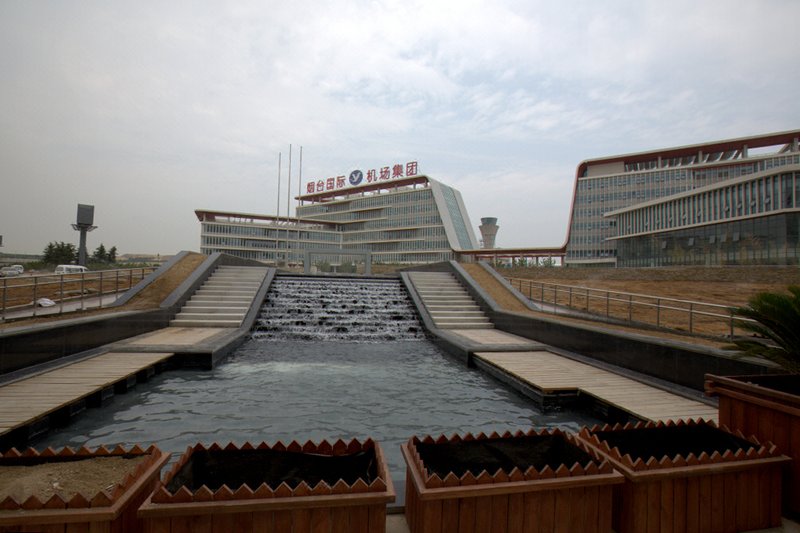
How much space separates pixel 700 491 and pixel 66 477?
186 inches

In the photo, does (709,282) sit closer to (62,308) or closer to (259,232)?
(62,308)

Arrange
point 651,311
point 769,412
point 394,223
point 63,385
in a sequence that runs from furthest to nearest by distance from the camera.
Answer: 1. point 394,223
2. point 651,311
3. point 63,385
4. point 769,412

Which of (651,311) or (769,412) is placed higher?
(651,311)

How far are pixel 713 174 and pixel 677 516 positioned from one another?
89.6m

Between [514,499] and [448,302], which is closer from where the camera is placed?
[514,499]

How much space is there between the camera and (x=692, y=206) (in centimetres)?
5222

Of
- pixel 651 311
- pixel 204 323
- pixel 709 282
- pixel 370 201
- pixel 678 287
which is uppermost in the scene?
pixel 370 201

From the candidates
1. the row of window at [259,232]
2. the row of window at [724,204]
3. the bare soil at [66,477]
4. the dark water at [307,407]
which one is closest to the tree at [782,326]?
the dark water at [307,407]

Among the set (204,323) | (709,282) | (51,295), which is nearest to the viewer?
(51,295)

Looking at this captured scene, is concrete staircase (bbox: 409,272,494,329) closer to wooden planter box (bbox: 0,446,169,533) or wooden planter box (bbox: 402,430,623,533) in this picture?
wooden planter box (bbox: 402,430,623,533)

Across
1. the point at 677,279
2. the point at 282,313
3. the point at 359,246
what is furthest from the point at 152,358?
the point at 359,246

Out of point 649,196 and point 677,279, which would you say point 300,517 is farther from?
point 649,196

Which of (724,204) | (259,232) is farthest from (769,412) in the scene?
(259,232)

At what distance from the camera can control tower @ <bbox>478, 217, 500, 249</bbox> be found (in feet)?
365
